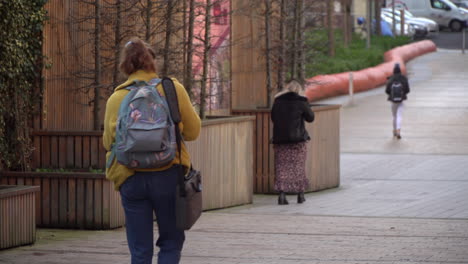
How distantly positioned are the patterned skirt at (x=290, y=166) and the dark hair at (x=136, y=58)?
7.10 m

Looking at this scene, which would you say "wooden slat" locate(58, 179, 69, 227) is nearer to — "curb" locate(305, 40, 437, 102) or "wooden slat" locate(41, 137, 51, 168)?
"wooden slat" locate(41, 137, 51, 168)

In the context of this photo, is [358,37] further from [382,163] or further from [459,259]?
[459,259]

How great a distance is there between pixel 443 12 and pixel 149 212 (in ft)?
175

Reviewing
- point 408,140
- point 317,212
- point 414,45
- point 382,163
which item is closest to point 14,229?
point 317,212

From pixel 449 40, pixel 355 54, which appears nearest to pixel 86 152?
pixel 355 54

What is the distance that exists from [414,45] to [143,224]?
38151 millimetres

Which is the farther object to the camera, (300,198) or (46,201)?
(300,198)

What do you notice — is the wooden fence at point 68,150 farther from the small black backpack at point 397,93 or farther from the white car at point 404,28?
the white car at point 404,28

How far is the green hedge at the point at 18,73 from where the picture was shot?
9.90 m

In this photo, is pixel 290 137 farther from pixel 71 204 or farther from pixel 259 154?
pixel 71 204

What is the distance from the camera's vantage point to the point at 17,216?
912 cm

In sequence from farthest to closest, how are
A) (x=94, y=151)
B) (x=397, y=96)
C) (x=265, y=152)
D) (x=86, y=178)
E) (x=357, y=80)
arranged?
(x=357, y=80) → (x=397, y=96) → (x=265, y=152) → (x=94, y=151) → (x=86, y=178)

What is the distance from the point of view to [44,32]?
10594 mm

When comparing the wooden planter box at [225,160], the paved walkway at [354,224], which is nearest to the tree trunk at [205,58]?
the wooden planter box at [225,160]
